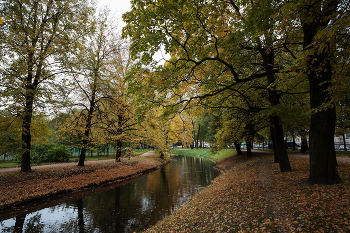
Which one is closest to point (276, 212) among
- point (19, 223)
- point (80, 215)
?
point (80, 215)

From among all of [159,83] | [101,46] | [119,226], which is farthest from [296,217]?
[101,46]

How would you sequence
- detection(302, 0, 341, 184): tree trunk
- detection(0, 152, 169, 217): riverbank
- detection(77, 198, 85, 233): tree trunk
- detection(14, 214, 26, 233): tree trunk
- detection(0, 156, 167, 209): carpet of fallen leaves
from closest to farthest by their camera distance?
detection(302, 0, 341, 184): tree trunk
detection(14, 214, 26, 233): tree trunk
detection(77, 198, 85, 233): tree trunk
detection(0, 152, 169, 217): riverbank
detection(0, 156, 167, 209): carpet of fallen leaves

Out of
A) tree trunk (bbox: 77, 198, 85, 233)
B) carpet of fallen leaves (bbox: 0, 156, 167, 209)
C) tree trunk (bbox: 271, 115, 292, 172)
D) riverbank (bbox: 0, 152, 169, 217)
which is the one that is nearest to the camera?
tree trunk (bbox: 77, 198, 85, 233)

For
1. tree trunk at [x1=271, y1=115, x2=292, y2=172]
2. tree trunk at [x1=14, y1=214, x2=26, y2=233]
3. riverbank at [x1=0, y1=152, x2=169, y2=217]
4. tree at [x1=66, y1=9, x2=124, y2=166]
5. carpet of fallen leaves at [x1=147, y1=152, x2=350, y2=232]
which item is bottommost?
tree trunk at [x1=14, y1=214, x2=26, y2=233]

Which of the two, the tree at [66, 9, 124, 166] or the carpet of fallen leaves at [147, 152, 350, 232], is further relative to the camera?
the tree at [66, 9, 124, 166]

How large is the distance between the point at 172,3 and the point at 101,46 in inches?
618

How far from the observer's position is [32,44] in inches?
491

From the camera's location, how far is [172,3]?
5.23 m

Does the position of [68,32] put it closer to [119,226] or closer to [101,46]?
[101,46]

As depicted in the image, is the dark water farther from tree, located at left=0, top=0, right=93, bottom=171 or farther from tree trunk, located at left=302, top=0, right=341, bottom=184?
tree trunk, located at left=302, top=0, right=341, bottom=184

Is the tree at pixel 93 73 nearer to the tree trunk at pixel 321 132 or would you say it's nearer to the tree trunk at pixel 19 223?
the tree trunk at pixel 19 223

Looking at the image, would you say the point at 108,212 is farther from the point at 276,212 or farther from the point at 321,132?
the point at 321,132

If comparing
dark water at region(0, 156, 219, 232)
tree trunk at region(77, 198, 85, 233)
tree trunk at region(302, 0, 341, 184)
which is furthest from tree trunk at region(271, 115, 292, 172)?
tree trunk at region(77, 198, 85, 233)

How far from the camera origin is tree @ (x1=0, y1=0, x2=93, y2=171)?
10.2 metres
